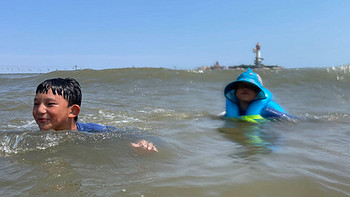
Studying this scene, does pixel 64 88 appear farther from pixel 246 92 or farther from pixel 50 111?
pixel 246 92

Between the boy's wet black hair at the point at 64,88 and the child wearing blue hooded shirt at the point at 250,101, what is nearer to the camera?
the boy's wet black hair at the point at 64,88

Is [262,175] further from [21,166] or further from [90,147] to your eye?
[21,166]

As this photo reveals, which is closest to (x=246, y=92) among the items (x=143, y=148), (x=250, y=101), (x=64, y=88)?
(x=250, y=101)

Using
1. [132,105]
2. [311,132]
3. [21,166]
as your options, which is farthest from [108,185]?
[132,105]

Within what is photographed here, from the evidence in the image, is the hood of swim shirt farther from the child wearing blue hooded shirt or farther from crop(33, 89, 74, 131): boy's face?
crop(33, 89, 74, 131): boy's face

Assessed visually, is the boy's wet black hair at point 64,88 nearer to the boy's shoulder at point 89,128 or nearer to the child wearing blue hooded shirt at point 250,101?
the boy's shoulder at point 89,128

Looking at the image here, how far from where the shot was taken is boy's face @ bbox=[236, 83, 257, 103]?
5.01 m

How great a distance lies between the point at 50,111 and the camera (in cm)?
262

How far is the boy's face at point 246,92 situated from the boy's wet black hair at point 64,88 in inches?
120

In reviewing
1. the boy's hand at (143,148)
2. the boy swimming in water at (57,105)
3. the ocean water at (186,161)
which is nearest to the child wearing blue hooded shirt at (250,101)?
the ocean water at (186,161)

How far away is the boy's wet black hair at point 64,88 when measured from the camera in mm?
2641

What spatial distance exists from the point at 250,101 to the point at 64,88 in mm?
3278

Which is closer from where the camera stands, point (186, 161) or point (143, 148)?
point (186, 161)

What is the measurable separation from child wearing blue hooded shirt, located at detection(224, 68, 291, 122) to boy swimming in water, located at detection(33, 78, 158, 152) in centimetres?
271
